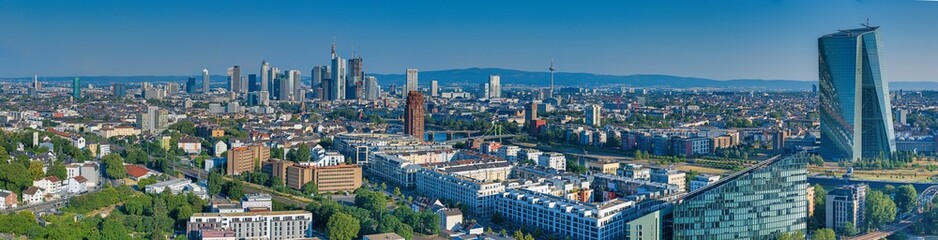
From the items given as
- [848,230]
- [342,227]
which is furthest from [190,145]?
[848,230]

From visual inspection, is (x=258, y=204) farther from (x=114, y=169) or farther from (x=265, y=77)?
(x=265, y=77)

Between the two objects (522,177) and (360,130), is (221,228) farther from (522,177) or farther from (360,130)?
A: (360,130)

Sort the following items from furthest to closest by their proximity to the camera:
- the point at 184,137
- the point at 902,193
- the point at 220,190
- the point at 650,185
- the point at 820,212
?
the point at 184,137
the point at 220,190
the point at 650,185
the point at 902,193
the point at 820,212

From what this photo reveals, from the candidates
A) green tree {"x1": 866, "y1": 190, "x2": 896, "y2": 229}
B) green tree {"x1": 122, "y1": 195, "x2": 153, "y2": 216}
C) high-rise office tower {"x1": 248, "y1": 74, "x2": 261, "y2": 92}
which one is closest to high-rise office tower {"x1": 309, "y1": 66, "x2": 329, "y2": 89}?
high-rise office tower {"x1": 248, "y1": 74, "x2": 261, "y2": 92}

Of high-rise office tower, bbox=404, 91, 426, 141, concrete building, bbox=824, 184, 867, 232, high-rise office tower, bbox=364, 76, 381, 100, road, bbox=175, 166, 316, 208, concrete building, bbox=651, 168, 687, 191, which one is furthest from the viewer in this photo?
high-rise office tower, bbox=364, 76, 381, 100

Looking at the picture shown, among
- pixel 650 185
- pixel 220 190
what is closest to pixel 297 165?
pixel 220 190

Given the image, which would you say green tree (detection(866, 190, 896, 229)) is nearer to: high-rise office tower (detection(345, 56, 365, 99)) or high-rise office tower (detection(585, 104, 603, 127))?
high-rise office tower (detection(585, 104, 603, 127))
